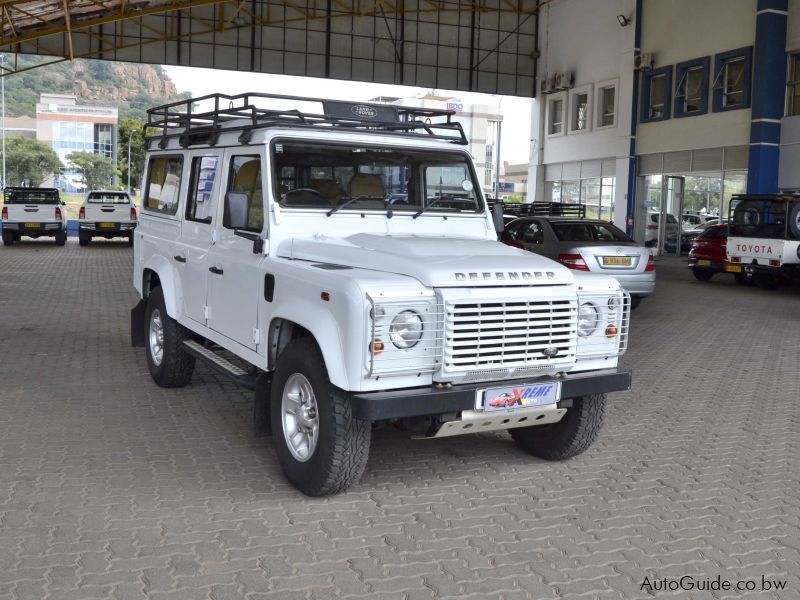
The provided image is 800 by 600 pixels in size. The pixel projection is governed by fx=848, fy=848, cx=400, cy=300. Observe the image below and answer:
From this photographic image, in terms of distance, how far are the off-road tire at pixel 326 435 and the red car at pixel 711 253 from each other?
56.2 ft

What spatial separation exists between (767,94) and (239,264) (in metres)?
21.9

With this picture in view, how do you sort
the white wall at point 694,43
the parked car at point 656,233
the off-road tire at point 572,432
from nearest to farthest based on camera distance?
the off-road tire at point 572,432 < the white wall at point 694,43 < the parked car at point 656,233

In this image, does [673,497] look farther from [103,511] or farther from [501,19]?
[501,19]

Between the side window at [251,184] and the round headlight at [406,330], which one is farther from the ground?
the side window at [251,184]

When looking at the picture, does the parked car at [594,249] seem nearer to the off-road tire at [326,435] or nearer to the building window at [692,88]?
the off-road tire at [326,435]

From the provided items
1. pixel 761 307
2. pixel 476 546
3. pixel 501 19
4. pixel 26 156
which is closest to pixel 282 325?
pixel 476 546

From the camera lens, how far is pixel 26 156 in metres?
84.4

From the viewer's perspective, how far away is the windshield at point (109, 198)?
89.0ft

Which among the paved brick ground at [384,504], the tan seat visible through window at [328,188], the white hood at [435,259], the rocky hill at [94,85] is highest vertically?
the rocky hill at [94,85]

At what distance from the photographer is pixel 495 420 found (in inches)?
186

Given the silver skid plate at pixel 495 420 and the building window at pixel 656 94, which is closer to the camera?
the silver skid plate at pixel 495 420


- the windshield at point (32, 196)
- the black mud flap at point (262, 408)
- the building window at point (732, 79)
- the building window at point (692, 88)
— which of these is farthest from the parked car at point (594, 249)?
the windshield at point (32, 196)

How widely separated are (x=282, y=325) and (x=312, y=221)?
0.83 m


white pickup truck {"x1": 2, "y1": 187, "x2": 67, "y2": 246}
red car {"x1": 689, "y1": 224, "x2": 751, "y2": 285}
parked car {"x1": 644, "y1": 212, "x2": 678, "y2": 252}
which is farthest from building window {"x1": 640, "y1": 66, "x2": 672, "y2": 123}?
white pickup truck {"x1": 2, "y1": 187, "x2": 67, "y2": 246}
